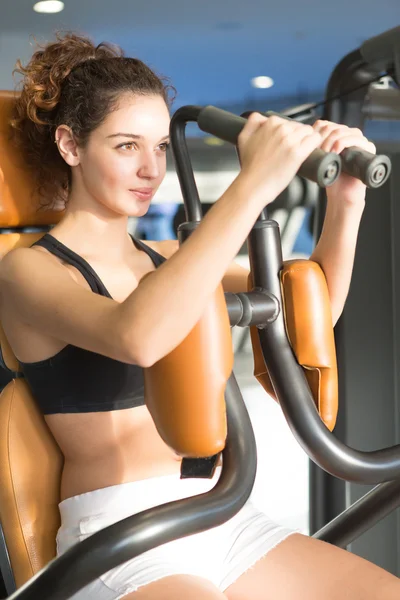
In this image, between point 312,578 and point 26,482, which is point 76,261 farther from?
point 312,578

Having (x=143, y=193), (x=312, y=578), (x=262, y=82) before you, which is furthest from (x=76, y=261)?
(x=262, y=82)

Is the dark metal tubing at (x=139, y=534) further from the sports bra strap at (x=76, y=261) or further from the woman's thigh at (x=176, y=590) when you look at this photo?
the sports bra strap at (x=76, y=261)

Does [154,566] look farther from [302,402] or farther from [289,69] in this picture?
[289,69]

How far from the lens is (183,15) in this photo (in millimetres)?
1938

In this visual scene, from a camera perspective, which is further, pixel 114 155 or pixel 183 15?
pixel 183 15

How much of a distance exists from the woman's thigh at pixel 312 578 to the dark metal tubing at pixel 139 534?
0.31 m

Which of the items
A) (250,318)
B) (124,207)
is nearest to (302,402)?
(250,318)

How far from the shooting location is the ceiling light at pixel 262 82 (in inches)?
79.4

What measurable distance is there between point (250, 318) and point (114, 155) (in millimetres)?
410

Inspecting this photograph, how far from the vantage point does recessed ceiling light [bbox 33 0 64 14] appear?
6.02 feet

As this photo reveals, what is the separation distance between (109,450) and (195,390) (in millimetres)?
414

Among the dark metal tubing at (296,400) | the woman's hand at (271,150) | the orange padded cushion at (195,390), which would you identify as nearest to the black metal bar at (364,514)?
the dark metal tubing at (296,400)

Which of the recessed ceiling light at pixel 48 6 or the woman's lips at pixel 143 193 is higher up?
the recessed ceiling light at pixel 48 6

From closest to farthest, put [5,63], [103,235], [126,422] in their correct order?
[126,422] < [103,235] < [5,63]
